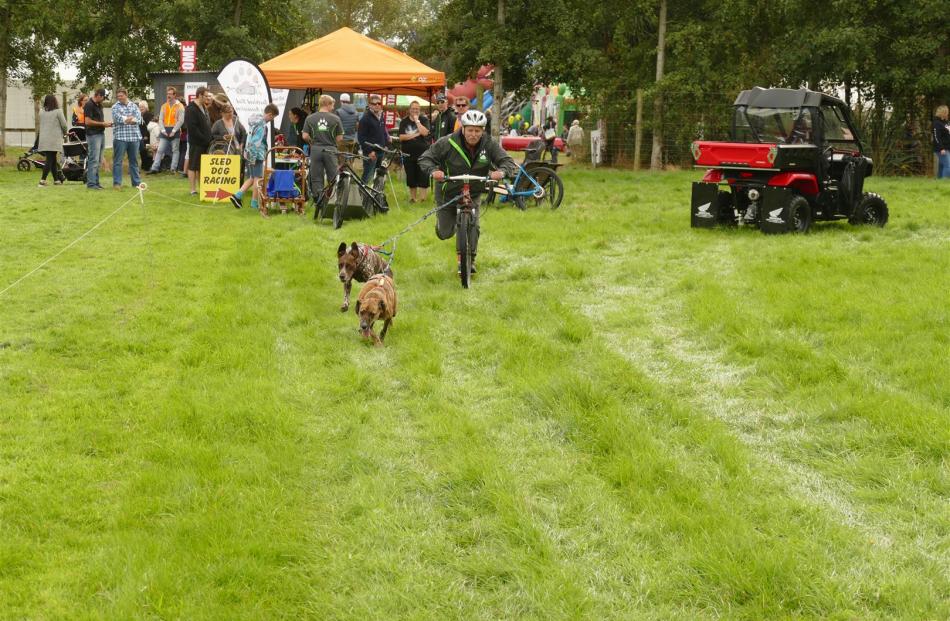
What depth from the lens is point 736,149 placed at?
13.3 m

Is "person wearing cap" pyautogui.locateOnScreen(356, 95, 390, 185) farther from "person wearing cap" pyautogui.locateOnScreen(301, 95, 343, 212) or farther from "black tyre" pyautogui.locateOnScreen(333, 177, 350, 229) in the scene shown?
"black tyre" pyautogui.locateOnScreen(333, 177, 350, 229)

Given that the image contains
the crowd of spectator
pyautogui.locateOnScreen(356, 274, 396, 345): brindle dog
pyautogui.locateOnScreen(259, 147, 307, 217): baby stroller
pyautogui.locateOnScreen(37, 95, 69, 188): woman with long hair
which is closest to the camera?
pyautogui.locateOnScreen(356, 274, 396, 345): brindle dog

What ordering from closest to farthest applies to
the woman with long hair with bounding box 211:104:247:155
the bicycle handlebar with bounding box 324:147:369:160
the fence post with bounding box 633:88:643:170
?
the bicycle handlebar with bounding box 324:147:369:160
the woman with long hair with bounding box 211:104:247:155
the fence post with bounding box 633:88:643:170

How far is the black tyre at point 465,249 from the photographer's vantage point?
1012 centimetres

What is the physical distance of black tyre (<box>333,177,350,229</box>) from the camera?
1468 cm

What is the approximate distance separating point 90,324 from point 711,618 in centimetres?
618

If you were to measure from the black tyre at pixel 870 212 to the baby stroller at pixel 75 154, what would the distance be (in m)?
14.6

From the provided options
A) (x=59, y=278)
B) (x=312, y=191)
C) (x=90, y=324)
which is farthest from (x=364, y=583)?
(x=312, y=191)

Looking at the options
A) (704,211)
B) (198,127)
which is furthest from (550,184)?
(198,127)

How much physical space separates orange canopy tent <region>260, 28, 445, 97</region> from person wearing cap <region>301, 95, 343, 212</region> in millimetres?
3672

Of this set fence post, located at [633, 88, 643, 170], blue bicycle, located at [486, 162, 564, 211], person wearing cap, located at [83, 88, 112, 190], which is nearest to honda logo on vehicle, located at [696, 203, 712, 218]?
blue bicycle, located at [486, 162, 564, 211]

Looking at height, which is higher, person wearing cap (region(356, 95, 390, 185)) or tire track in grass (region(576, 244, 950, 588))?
person wearing cap (region(356, 95, 390, 185))

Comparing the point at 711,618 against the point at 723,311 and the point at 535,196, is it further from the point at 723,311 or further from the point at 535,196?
the point at 535,196

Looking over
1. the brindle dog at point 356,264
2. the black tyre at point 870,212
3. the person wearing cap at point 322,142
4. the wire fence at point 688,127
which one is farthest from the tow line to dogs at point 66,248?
the wire fence at point 688,127
